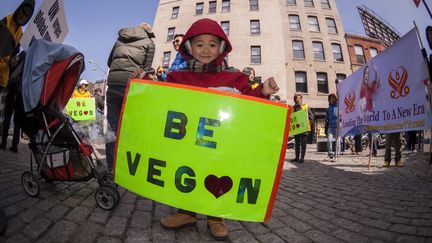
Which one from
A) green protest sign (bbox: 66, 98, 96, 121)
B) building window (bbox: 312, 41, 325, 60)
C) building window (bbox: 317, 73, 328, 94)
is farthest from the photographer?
building window (bbox: 312, 41, 325, 60)

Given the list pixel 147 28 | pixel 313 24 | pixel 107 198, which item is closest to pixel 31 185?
pixel 107 198

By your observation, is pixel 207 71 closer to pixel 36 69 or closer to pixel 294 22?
pixel 36 69

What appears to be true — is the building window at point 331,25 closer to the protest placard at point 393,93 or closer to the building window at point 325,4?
the building window at point 325,4

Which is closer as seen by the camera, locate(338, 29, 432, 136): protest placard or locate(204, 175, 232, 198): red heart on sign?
locate(204, 175, 232, 198): red heart on sign

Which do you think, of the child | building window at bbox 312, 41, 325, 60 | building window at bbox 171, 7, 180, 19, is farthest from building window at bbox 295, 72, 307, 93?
the child

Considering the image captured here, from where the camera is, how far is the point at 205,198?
5.26 feet

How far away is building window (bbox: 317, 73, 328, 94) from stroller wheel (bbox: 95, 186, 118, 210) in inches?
906

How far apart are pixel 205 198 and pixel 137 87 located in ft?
2.87

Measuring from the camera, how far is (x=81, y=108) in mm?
7852

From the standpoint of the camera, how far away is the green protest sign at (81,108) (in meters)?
7.73

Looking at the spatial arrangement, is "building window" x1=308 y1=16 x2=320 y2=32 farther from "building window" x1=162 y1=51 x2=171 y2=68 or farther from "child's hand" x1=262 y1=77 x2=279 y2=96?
"child's hand" x1=262 y1=77 x2=279 y2=96

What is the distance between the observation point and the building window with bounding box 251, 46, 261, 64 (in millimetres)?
22523

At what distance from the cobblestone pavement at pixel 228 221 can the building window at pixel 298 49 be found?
69.8ft

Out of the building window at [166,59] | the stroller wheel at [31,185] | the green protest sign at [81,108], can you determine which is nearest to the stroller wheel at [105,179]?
the stroller wheel at [31,185]
